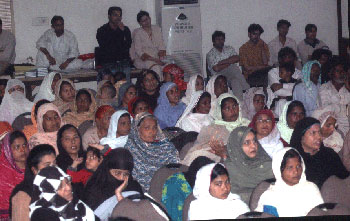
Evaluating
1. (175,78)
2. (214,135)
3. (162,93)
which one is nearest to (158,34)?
(175,78)

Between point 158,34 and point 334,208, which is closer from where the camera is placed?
point 334,208

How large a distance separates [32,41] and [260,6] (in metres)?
3.47

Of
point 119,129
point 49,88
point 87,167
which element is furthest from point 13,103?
point 87,167

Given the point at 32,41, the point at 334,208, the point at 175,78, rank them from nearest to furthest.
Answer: the point at 334,208, the point at 175,78, the point at 32,41

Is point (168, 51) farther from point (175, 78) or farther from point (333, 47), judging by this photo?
point (333, 47)

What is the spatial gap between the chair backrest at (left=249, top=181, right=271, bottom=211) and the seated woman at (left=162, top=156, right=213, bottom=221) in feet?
1.13

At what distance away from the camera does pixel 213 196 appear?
3.15 metres

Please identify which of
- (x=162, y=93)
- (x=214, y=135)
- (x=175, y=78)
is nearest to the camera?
(x=214, y=135)

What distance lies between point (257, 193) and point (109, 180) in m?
0.88

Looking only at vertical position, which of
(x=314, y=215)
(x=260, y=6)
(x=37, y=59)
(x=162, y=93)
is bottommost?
(x=314, y=215)

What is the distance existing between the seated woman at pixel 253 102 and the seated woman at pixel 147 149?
1.74 m

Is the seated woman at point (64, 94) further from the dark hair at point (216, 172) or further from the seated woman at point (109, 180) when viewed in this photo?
the dark hair at point (216, 172)

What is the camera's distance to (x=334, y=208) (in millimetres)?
2807

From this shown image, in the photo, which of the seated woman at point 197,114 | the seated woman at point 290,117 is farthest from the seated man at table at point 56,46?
the seated woman at point 290,117
